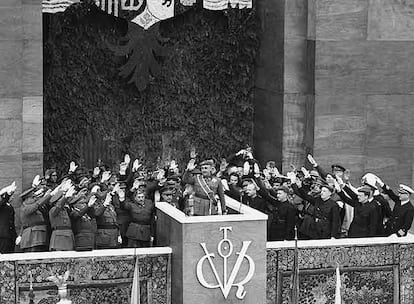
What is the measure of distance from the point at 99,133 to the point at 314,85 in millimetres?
4521

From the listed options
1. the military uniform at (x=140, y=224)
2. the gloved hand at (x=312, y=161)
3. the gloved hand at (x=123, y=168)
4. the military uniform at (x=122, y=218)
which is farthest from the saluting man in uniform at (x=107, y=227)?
the gloved hand at (x=312, y=161)

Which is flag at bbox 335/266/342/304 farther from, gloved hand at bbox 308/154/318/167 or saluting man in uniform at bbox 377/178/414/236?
gloved hand at bbox 308/154/318/167

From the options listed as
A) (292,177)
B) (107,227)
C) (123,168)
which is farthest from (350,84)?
(107,227)

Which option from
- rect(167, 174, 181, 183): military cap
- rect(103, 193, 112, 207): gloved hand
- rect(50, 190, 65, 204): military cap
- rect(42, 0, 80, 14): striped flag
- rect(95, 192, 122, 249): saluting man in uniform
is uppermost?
rect(42, 0, 80, 14): striped flag

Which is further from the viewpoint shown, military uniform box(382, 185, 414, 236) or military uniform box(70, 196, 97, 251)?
military uniform box(382, 185, 414, 236)

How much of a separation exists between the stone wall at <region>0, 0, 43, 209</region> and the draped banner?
1475 millimetres

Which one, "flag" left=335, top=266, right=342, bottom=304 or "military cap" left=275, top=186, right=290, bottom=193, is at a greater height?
"military cap" left=275, top=186, right=290, bottom=193

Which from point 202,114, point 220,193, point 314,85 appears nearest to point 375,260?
point 220,193

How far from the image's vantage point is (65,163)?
29.4m

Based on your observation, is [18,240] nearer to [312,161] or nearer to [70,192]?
[70,192]

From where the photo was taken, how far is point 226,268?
23391mm

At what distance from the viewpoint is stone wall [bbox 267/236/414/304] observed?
24234mm

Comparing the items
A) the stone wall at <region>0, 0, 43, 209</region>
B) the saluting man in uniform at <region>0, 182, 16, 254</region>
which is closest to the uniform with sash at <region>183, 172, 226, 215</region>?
the saluting man in uniform at <region>0, 182, 16, 254</region>

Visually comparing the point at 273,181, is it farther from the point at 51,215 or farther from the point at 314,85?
the point at 51,215
